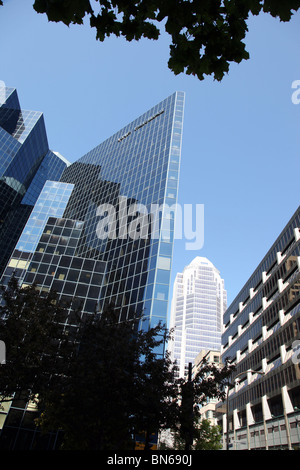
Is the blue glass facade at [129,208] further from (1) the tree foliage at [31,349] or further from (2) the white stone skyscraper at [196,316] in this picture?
(2) the white stone skyscraper at [196,316]

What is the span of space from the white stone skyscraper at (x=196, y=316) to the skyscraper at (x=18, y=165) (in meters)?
116

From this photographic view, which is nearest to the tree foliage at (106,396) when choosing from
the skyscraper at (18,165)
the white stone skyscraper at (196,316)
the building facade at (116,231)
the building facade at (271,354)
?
the building facade at (116,231)

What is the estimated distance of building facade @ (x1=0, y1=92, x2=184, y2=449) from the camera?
34.7 m

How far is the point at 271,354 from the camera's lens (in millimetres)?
47531

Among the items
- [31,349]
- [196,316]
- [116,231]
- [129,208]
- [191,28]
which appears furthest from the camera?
[196,316]

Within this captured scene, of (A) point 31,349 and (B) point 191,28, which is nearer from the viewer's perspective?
(B) point 191,28

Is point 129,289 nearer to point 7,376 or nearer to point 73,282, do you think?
point 73,282

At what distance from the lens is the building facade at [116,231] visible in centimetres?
3472

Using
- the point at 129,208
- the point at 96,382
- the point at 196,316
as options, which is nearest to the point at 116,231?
the point at 129,208

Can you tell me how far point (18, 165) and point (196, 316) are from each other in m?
138

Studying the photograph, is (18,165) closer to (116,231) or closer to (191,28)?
(116,231)

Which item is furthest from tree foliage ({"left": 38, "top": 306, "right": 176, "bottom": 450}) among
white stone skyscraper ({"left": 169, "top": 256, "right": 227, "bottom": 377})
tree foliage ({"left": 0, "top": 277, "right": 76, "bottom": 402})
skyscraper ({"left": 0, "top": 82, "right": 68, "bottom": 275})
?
white stone skyscraper ({"left": 169, "top": 256, "right": 227, "bottom": 377})

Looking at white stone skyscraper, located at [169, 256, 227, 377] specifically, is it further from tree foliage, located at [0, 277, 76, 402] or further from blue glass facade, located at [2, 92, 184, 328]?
tree foliage, located at [0, 277, 76, 402]
